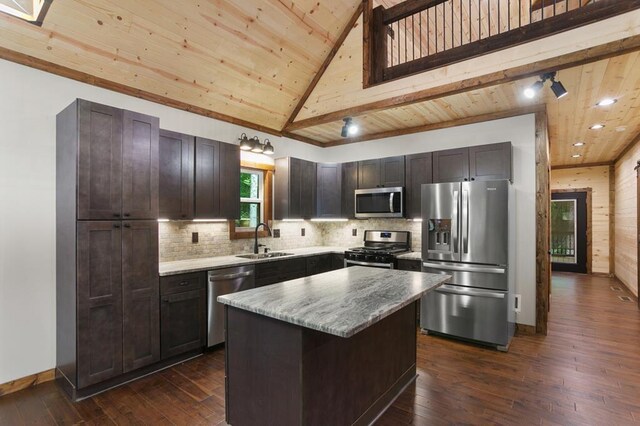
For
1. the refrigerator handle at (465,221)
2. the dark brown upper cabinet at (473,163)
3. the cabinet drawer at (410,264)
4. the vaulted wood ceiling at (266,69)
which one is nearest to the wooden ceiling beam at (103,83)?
the vaulted wood ceiling at (266,69)

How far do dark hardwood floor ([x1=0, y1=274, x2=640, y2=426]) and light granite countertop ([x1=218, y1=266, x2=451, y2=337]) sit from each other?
0.96 m

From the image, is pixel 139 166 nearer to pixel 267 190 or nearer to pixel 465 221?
pixel 267 190

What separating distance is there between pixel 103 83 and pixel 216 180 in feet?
4.73

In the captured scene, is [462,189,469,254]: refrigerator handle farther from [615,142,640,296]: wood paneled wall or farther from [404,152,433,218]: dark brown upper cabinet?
[615,142,640,296]: wood paneled wall

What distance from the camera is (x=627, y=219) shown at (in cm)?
621

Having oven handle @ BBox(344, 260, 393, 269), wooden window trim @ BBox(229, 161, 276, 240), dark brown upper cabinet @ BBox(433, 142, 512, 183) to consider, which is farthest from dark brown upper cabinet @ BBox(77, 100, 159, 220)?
dark brown upper cabinet @ BBox(433, 142, 512, 183)

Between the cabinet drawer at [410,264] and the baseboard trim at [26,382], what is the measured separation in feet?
12.5

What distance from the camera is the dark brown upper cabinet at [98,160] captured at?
263cm

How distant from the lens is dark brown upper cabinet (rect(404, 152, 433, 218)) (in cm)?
453

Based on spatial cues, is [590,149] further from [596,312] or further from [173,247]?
[173,247]

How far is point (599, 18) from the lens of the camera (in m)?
2.75

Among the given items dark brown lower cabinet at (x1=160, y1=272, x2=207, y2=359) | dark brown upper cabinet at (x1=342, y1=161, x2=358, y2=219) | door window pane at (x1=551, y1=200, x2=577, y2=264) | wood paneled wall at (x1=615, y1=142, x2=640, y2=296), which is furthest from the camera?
door window pane at (x1=551, y1=200, x2=577, y2=264)

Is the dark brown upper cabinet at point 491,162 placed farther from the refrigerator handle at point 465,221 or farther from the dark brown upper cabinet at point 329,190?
the dark brown upper cabinet at point 329,190

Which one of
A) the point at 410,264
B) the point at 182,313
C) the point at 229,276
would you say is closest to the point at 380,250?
the point at 410,264
